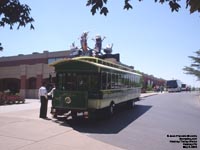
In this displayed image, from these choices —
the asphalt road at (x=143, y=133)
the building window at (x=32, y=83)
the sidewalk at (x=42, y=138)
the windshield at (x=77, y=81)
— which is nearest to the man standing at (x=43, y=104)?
the windshield at (x=77, y=81)

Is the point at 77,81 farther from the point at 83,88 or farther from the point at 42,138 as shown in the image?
the point at 42,138

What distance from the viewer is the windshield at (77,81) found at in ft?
48.8

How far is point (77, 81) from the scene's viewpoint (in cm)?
1521

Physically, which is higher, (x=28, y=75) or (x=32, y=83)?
(x=28, y=75)

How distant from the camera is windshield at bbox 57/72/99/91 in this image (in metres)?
14.9

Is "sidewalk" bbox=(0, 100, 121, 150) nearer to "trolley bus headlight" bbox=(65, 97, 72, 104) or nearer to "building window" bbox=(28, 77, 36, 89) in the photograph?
"trolley bus headlight" bbox=(65, 97, 72, 104)

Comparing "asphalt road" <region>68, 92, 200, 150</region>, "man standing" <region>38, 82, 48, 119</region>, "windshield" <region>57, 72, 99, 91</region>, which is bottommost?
"asphalt road" <region>68, 92, 200, 150</region>

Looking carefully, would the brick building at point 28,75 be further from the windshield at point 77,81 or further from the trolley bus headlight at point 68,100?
the trolley bus headlight at point 68,100

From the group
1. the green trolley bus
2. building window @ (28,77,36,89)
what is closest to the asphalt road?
the green trolley bus

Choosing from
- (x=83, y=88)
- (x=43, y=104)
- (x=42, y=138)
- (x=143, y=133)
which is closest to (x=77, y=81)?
(x=83, y=88)

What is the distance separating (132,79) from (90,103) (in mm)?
9153

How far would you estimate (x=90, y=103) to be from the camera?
569 inches

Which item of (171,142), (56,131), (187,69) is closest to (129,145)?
(171,142)

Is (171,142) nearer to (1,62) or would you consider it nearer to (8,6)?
(8,6)
